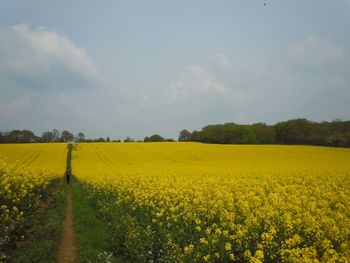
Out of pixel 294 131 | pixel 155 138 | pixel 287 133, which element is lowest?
pixel 155 138

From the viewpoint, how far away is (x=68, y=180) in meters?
33.7

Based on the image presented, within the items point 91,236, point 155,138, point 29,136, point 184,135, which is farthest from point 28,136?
point 91,236

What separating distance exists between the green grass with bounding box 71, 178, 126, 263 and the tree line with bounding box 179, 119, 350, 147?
6394 centimetres

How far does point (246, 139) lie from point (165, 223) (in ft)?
252

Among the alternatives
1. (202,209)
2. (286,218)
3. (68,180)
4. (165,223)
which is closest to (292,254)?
(286,218)

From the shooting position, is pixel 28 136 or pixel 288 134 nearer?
pixel 288 134

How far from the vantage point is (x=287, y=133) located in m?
86.3

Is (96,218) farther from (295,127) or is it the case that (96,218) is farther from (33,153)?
(295,127)

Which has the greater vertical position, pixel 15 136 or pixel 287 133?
pixel 287 133

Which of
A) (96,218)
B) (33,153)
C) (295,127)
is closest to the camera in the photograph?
(96,218)

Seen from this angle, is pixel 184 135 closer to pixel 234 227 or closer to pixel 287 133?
pixel 287 133

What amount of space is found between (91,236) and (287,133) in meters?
80.0

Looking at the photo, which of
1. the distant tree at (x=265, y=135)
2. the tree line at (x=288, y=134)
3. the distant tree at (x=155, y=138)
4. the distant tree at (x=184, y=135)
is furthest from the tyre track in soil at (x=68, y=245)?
the distant tree at (x=184, y=135)

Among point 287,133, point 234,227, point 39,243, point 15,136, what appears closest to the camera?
point 234,227
